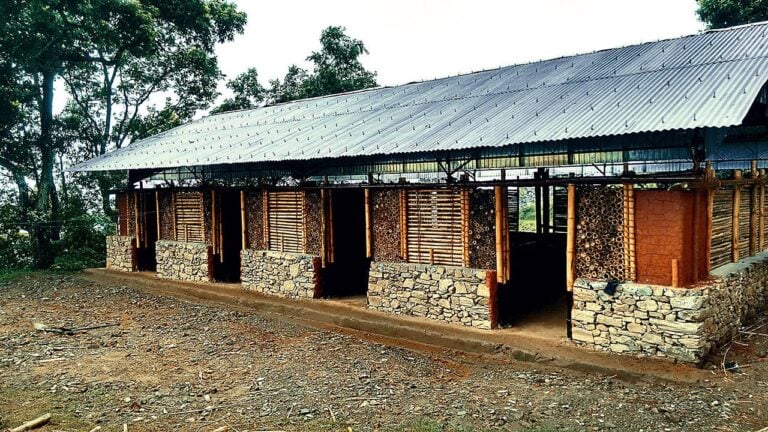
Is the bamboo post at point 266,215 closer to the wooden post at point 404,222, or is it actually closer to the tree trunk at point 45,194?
the wooden post at point 404,222

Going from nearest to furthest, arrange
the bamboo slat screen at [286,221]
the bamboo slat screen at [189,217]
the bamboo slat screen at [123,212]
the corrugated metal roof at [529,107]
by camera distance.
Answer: the corrugated metal roof at [529,107], the bamboo slat screen at [286,221], the bamboo slat screen at [189,217], the bamboo slat screen at [123,212]

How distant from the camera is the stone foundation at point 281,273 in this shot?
13.0 meters

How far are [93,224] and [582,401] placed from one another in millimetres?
20446

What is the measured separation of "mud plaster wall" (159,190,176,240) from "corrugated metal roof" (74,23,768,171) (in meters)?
1.19

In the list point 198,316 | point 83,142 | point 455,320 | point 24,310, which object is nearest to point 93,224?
point 83,142

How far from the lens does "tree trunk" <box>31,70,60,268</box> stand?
799 inches

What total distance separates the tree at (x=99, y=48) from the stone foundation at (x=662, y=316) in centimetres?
1867

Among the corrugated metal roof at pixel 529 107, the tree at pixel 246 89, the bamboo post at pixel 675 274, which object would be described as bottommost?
the bamboo post at pixel 675 274

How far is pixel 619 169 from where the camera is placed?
978 centimetres

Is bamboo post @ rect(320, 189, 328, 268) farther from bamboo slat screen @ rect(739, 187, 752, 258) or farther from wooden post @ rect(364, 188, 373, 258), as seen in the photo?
bamboo slat screen @ rect(739, 187, 752, 258)

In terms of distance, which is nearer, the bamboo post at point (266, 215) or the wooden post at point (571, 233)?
the wooden post at point (571, 233)

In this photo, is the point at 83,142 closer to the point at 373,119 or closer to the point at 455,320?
the point at 373,119

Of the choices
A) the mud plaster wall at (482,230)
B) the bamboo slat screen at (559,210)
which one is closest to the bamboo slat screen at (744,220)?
the mud plaster wall at (482,230)

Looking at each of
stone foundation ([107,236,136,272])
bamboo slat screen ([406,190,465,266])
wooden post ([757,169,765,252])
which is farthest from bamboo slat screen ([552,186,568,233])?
stone foundation ([107,236,136,272])
